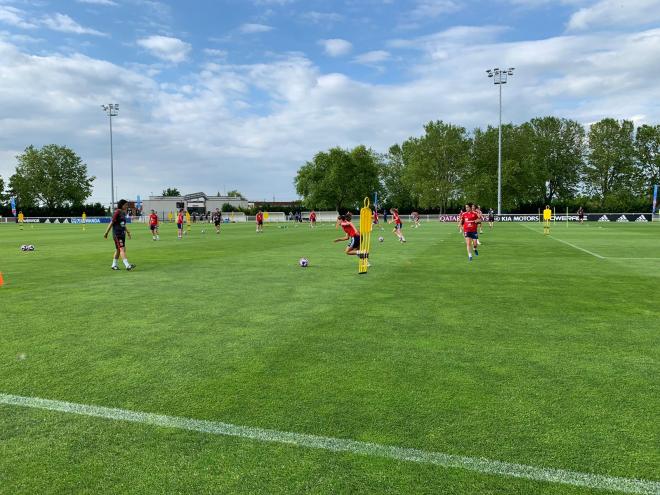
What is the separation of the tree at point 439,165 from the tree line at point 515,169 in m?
0.19

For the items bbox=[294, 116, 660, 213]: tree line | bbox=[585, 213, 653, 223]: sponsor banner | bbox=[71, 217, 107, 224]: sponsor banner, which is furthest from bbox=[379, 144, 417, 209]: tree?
bbox=[71, 217, 107, 224]: sponsor banner

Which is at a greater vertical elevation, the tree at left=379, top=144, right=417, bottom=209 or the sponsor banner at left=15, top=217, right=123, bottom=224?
the tree at left=379, top=144, right=417, bottom=209

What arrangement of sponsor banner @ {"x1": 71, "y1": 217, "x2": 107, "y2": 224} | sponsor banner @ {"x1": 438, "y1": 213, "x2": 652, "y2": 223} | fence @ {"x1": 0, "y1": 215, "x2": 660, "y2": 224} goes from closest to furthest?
sponsor banner @ {"x1": 438, "y1": 213, "x2": 652, "y2": 223} → fence @ {"x1": 0, "y1": 215, "x2": 660, "y2": 224} → sponsor banner @ {"x1": 71, "y1": 217, "x2": 107, "y2": 224}

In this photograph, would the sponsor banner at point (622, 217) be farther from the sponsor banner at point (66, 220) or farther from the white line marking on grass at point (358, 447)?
the sponsor banner at point (66, 220)

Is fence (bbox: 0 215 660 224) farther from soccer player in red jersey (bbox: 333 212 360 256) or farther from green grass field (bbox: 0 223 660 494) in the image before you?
green grass field (bbox: 0 223 660 494)

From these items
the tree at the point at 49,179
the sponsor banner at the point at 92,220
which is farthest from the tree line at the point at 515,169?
the tree at the point at 49,179

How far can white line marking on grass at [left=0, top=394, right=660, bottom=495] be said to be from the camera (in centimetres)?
315

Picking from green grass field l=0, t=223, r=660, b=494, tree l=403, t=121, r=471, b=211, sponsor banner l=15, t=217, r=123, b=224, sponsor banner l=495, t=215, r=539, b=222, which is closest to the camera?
green grass field l=0, t=223, r=660, b=494

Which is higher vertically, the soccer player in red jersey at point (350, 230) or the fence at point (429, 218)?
the fence at point (429, 218)

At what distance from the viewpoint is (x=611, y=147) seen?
83625 millimetres

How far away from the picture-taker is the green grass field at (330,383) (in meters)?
3.30

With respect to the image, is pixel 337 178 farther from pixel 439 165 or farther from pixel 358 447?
pixel 358 447

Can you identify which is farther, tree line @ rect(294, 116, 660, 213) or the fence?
tree line @ rect(294, 116, 660, 213)

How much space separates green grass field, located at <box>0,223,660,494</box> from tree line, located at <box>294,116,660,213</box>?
80.1 m
